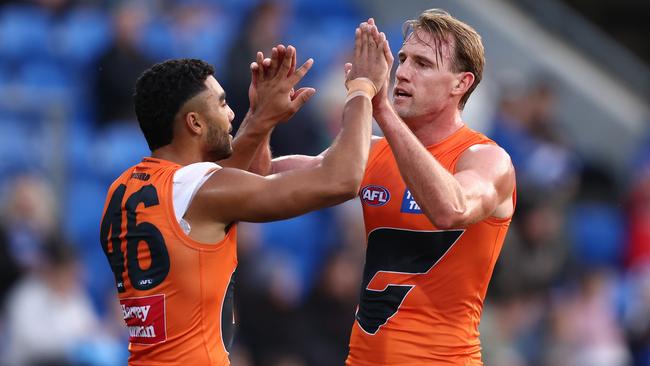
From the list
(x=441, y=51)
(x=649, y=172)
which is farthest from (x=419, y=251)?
(x=649, y=172)

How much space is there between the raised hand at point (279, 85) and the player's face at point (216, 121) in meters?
0.32

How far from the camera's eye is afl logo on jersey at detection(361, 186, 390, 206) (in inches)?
221

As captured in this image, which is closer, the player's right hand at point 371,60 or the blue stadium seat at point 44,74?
the player's right hand at point 371,60

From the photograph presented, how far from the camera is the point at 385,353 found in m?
5.47

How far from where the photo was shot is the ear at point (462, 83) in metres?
5.66

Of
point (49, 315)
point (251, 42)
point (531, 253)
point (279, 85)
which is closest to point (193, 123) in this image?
point (279, 85)

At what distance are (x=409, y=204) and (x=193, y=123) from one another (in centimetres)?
105

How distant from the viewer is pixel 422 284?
5.46 metres

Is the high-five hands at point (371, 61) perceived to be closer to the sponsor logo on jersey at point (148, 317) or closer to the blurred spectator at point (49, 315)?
the sponsor logo on jersey at point (148, 317)

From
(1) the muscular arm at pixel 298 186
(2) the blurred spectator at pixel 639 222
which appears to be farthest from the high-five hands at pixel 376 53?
(2) the blurred spectator at pixel 639 222

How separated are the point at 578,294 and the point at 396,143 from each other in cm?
636

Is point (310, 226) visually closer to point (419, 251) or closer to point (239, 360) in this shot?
point (239, 360)

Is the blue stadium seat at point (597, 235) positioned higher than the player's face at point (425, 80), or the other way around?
the player's face at point (425, 80)

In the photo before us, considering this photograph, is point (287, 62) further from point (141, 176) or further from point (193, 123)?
point (141, 176)
